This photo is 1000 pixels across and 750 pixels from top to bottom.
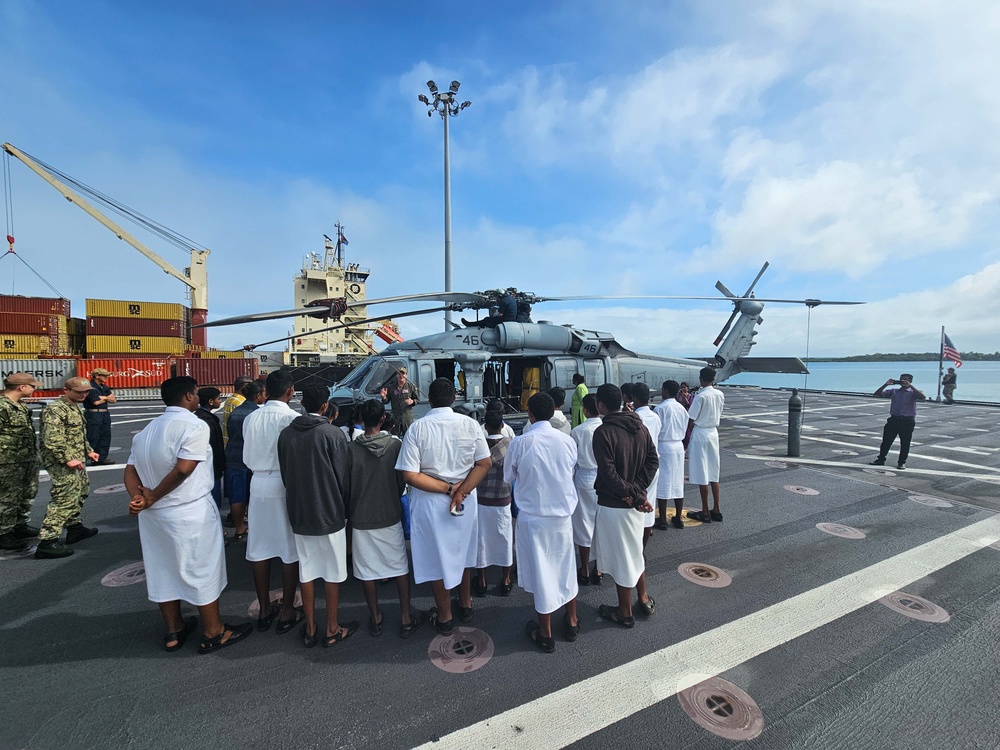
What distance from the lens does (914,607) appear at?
330 cm

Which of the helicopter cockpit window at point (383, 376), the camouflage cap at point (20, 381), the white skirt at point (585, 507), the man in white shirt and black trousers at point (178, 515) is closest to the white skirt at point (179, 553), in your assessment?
the man in white shirt and black trousers at point (178, 515)

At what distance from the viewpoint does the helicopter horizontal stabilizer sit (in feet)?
35.6

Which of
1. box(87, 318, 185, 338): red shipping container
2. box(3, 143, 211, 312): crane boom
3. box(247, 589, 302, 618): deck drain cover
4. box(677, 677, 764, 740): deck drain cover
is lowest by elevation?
box(247, 589, 302, 618): deck drain cover

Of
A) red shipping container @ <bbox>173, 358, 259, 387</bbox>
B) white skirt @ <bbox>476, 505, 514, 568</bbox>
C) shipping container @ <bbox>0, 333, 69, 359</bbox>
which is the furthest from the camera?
red shipping container @ <bbox>173, 358, 259, 387</bbox>

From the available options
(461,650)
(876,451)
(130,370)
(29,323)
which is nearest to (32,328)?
(29,323)

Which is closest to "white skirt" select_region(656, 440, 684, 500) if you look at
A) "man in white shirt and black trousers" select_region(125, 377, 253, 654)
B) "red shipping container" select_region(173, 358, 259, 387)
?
"man in white shirt and black trousers" select_region(125, 377, 253, 654)

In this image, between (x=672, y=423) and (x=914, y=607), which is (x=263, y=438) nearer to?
(x=672, y=423)

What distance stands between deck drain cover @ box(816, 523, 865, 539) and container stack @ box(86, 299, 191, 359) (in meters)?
32.6

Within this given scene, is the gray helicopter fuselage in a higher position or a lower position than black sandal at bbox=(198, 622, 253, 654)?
higher

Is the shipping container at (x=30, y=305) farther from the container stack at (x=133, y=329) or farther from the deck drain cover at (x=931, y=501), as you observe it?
the deck drain cover at (x=931, y=501)

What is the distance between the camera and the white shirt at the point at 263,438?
9.70ft

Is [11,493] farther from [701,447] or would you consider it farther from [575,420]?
[701,447]

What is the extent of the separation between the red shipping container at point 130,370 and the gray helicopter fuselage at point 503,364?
74.5 ft

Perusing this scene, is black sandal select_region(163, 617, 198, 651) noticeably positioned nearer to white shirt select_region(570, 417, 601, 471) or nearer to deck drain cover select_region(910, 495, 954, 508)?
white shirt select_region(570, 417, 601, 471)
